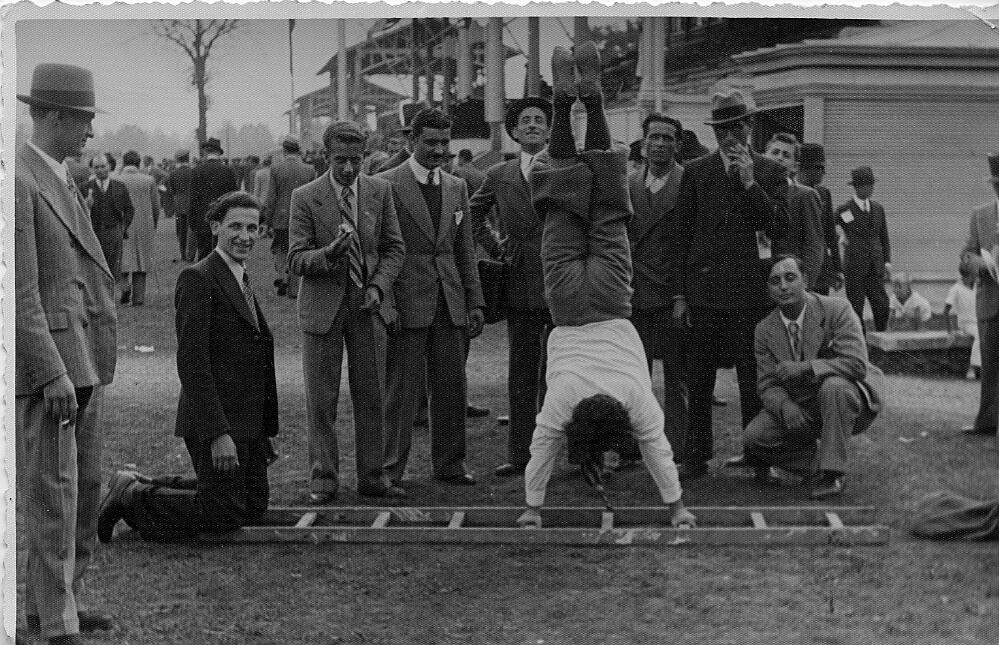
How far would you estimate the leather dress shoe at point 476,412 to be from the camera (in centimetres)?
700

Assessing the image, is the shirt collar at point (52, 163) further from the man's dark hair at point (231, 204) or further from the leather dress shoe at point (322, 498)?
the leather dress shoe at point (322, 498)

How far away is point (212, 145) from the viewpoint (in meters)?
5.53

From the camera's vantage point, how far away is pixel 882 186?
619cm

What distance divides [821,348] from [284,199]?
9.02 ft

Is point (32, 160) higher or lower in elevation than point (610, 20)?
lower

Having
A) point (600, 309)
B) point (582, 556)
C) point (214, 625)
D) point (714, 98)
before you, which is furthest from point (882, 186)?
Result: point (214, 625)

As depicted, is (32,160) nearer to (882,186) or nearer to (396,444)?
(396,444)

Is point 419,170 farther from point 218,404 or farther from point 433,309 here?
point 218,404

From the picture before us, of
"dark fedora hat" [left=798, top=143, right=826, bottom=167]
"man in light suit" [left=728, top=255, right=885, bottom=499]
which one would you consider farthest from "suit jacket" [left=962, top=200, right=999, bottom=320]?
"dark fedora hat" [left=798, top=143, right=826, bottom=167]

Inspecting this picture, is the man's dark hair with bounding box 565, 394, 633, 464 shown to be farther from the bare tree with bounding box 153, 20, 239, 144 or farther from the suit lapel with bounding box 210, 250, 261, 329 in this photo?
the bare tree with bounding box 153, 20, 239, 144

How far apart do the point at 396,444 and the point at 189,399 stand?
1.31 meters

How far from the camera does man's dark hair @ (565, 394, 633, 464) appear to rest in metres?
5.24

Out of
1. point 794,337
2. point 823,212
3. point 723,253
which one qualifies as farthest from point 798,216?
point 794,337

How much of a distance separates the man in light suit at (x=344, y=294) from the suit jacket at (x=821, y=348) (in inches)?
66.9
